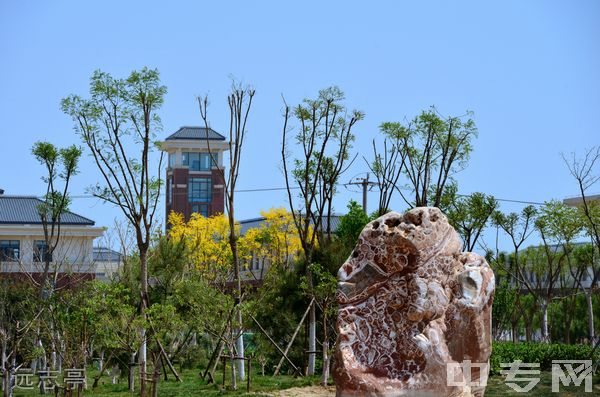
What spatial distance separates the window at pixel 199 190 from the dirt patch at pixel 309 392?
30.4 meters

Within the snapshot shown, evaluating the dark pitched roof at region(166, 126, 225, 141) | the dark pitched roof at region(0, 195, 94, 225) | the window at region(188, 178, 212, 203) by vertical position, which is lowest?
the dark pitched roof at region(0, 195, 94, 225)

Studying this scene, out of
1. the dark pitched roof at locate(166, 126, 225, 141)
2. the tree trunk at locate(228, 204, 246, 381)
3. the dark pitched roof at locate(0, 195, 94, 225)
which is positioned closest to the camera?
the tree trunk at locate(228, 204, 246, 381)

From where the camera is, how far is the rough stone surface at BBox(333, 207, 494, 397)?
8336mm

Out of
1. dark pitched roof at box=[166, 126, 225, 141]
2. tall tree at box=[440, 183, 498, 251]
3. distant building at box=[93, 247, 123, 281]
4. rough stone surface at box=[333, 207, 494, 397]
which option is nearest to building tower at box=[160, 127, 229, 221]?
dark pitched roof at box=[166, 126, 225, 141]

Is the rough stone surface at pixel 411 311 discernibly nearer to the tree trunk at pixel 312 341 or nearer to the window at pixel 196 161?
the tree trunk at pixel 312 341

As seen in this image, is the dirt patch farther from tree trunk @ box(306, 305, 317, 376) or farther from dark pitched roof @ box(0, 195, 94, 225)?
dark pitched roof @ box(0, 195, 94, 225)

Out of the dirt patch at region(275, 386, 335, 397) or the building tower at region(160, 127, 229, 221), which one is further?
the building tower at region(160, 127, 229, 221)

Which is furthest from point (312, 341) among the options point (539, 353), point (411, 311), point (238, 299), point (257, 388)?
point (411, 311)

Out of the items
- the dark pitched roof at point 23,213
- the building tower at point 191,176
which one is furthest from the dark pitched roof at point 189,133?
the dark pitched roof at point 23,213

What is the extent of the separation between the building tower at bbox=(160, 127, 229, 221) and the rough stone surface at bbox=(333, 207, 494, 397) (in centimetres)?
3441

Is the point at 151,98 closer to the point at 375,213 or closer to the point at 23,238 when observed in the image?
the point at 375,213

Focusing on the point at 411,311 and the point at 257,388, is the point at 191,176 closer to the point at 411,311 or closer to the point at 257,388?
the point at 257,388

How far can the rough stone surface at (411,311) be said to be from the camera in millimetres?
8336

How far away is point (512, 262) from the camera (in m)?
23.8
